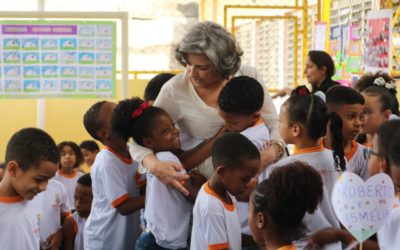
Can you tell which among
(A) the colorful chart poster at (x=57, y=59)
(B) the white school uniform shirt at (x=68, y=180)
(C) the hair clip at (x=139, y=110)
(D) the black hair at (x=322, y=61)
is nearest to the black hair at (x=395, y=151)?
(C) the hair clip at (x=139, y=110)

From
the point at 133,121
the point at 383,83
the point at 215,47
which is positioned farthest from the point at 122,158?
the point at 383,83

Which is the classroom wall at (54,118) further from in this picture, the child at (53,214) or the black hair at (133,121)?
the black hair at (133,121)

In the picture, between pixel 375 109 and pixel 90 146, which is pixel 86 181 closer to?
pixel 375 109

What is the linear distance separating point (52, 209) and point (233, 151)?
1.77 meters

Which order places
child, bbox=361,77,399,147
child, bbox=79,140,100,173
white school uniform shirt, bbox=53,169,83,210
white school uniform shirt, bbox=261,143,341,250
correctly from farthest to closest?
child, bbox=79,140,100,173
white school uniform shirt, bbox=53,169,83,210
child, bbox=361,77,399,147
white school uniform shirt, bbox=261,143,341,250

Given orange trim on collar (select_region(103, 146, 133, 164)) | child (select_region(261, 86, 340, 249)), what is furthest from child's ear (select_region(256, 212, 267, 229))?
orange trim on collar (select_region(103, 146, 133, 164))

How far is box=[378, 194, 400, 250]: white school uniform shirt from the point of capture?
2.38 m

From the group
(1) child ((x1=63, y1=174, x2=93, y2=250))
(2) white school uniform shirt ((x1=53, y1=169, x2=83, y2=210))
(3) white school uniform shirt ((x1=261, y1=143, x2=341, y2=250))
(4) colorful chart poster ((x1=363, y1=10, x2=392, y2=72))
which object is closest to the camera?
(3) white school uniform shirt ((x1=261, y1=143, x2=341, y2=250))

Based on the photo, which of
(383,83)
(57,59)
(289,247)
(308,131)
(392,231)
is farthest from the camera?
(57,59)

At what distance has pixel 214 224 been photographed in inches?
110

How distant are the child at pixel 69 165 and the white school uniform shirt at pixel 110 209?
7.09ft

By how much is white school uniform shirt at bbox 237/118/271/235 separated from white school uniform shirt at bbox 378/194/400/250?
77 centimetres

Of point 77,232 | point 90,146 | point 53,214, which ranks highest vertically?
point 90,146

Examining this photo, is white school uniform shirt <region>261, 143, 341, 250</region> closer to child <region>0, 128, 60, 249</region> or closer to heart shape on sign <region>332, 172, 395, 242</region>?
heart shape on sign <region>332, 172, 395, 242</region>
